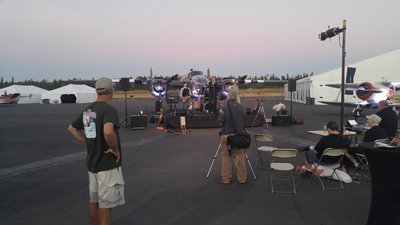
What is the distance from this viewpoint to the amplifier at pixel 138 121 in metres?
16.4

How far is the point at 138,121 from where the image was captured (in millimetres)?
16406

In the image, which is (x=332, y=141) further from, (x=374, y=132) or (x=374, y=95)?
(x=374, y=95)

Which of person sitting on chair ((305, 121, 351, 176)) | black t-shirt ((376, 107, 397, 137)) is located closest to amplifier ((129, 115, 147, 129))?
person sitting on chair ((305, 121, 351, 176))

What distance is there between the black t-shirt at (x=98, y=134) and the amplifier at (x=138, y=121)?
1263cm

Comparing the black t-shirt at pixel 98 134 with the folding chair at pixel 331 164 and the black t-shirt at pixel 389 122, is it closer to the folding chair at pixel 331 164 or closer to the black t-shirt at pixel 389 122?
the folding chair at pixel 331 164

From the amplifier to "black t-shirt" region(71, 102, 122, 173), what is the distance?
12.6 metres

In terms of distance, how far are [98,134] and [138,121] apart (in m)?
12.8

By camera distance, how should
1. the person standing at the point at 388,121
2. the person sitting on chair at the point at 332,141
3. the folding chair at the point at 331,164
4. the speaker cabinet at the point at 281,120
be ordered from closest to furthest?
the folding chair at the point at 331,164 < the person sitting on chair at the point at 332,141 < the person standing at the point at 388,121 < the speaker cabinet at the point at 281,120

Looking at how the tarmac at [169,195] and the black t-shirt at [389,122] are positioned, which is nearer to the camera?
the tarmac at [169,195]

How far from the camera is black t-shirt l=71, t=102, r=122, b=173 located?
3723 millimetres

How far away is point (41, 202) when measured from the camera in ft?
18.6

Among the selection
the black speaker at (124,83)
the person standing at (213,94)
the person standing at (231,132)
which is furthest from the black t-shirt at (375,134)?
the black speaker at (124,83)

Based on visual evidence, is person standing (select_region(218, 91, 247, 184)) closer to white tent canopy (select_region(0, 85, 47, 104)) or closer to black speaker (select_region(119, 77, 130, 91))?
black speaker (select_region(119, 77, 130, 91))

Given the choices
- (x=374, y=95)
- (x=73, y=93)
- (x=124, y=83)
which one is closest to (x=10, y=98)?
(x=73, y=93)
